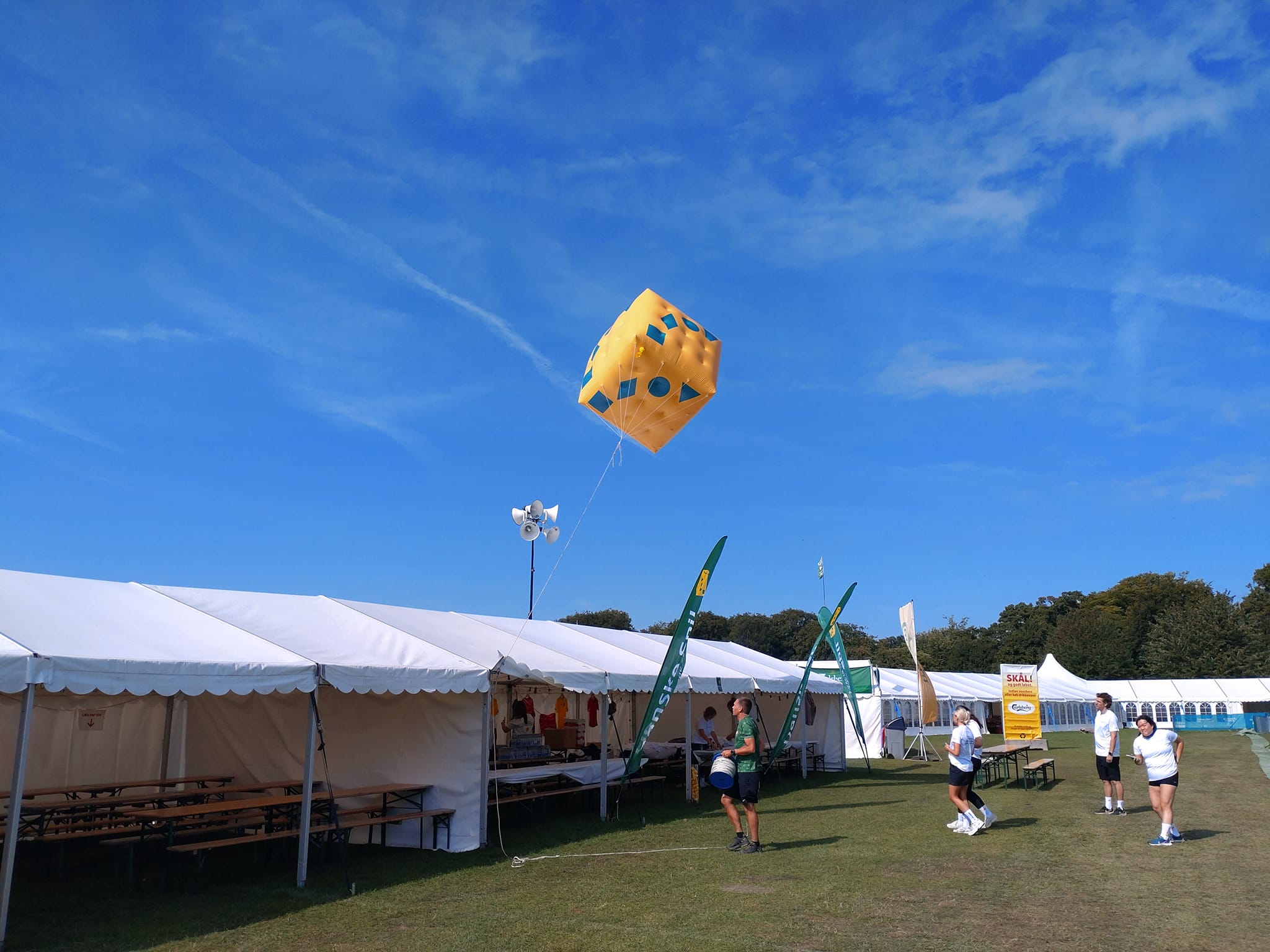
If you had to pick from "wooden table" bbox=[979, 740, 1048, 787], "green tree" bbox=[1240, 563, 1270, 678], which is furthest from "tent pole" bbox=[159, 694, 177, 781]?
"green tree" bbox=[1240, 563, 1270, 678]

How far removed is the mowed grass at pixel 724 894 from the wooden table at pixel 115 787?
2.09ft

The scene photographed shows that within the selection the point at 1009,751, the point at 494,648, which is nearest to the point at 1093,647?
the point at 1009,751

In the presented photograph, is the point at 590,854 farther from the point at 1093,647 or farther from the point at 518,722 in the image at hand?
the point at 1093,647

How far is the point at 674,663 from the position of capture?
1106cm

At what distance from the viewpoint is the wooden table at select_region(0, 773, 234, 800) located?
8.78m

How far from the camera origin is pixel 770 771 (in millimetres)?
17359

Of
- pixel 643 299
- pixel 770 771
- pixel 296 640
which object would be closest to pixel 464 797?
pixel 296 640

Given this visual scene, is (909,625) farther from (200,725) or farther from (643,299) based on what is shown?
(200,725)

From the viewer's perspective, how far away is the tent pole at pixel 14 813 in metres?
5.13

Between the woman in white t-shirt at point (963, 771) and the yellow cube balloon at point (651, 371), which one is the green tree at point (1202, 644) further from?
the yellow cube balloon at point (651, 371)

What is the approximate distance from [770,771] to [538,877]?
420 inches

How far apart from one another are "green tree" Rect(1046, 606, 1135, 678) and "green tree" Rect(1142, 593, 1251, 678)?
2.22m

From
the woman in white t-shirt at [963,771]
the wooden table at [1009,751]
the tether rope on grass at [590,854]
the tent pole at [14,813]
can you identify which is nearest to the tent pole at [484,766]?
the tether rope on grass at [590,854]

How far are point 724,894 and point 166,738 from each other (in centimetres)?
695
